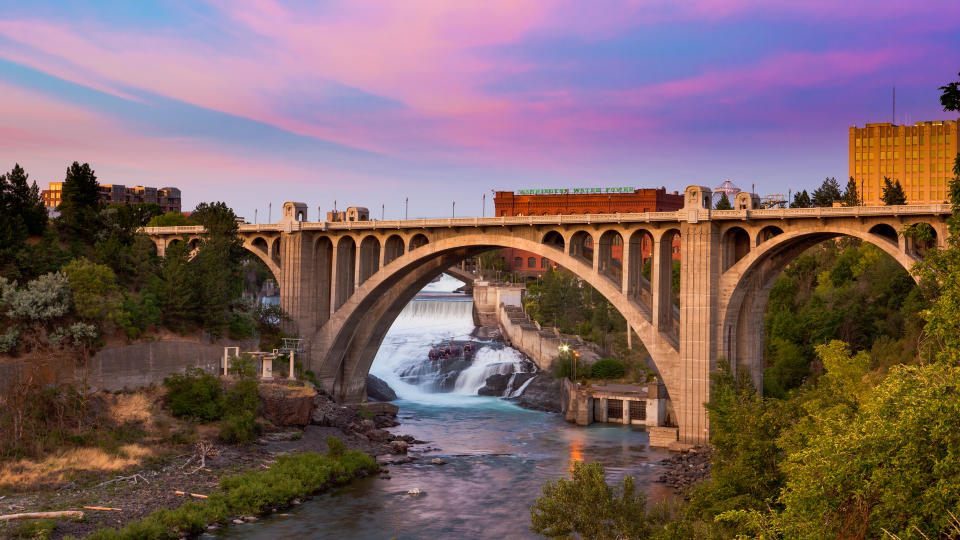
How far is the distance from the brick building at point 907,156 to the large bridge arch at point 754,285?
308 ft

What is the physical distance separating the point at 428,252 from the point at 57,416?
2416 centimetres

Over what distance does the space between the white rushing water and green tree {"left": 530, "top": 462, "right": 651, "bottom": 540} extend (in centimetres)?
4327

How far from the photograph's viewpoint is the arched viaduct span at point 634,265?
1731 inches

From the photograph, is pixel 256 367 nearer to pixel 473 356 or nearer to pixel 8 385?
pixel 8 385

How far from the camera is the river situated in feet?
115

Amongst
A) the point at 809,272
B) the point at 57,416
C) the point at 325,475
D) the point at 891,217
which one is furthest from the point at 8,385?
the point at 809,272

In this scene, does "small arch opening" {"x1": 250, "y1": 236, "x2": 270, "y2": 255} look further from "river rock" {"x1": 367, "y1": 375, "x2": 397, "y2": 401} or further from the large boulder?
the large boulder

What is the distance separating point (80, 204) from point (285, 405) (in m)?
21.9

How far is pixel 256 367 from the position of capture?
53594 mm

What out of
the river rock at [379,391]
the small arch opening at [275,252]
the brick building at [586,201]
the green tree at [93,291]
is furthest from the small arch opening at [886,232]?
the brick building at [586,201]

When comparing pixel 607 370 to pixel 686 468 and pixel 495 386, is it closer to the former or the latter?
pixel 495 386

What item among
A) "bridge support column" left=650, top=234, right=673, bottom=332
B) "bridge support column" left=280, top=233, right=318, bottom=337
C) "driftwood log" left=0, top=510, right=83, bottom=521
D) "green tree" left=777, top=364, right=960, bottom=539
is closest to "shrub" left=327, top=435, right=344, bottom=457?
"driftwood log" left=0, top=510, right=83, bottom=521

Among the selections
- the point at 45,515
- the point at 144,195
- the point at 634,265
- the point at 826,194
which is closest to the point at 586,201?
the point at 826,194

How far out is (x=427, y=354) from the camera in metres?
80.8
